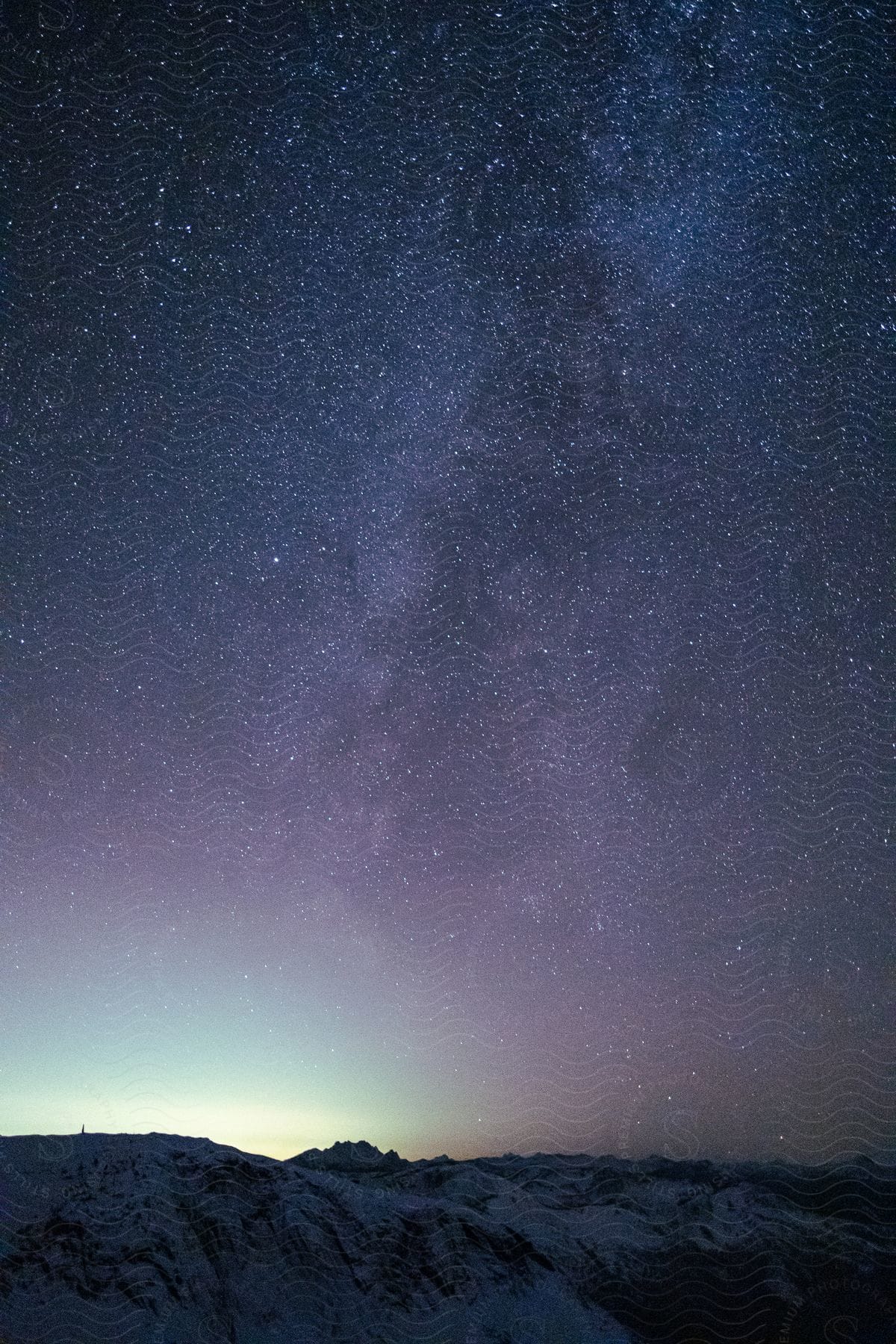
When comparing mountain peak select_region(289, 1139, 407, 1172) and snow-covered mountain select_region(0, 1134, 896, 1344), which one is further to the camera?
mountain peak select_region(289, 1139, 407, 1172)

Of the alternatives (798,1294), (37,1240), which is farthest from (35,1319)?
(798,1294)

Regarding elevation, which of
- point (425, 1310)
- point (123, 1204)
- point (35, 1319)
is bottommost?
point (425, 1310)

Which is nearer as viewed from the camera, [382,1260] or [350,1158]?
[382,1260]

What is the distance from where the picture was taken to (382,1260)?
7088cm

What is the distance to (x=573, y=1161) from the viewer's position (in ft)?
368

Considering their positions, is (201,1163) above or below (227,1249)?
above

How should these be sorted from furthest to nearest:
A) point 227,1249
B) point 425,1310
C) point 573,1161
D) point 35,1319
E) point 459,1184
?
point 573,1161
point 459,1184
point 425,1310
point 227,1249
point 35,1319

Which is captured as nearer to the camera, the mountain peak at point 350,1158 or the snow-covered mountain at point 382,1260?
the snow-covered mountain at point 382,1260

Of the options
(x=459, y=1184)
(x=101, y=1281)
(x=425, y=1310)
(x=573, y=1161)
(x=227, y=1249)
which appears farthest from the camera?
(x=573, y=1161)

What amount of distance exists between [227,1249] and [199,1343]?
9484 millimetres

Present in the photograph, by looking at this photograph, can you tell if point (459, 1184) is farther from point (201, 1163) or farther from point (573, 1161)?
point (201, 1163)

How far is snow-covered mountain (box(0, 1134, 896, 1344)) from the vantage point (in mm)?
54625

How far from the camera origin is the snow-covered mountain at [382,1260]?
54.6 meters

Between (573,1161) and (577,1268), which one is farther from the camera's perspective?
(573,1161)
